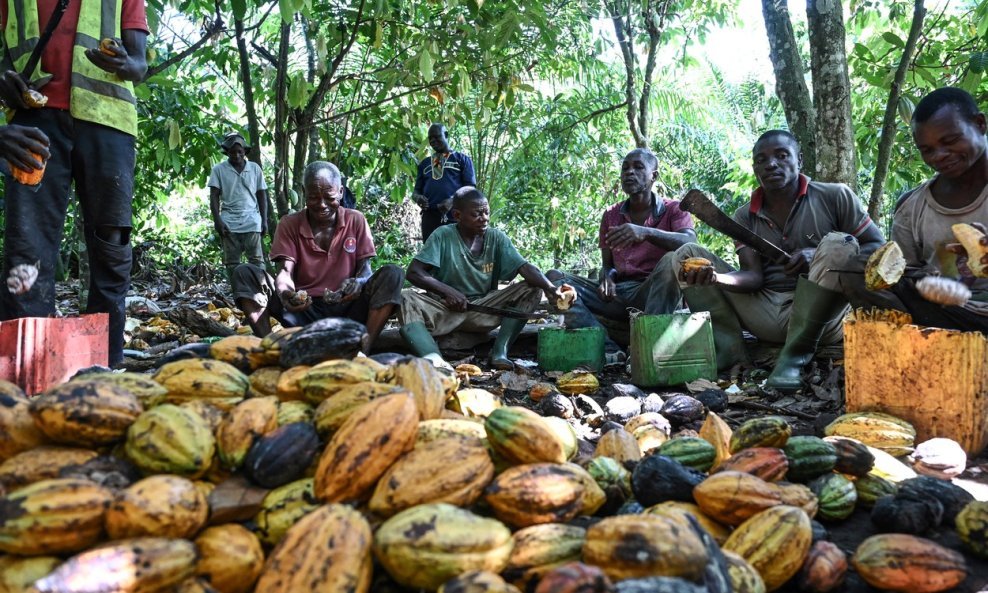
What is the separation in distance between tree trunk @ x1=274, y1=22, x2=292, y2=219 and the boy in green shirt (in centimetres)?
A: 126

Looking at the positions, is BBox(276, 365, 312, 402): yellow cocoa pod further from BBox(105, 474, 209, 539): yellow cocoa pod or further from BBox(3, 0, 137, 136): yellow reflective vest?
BBox(3, 0, 137, 136): yellow reflective vest

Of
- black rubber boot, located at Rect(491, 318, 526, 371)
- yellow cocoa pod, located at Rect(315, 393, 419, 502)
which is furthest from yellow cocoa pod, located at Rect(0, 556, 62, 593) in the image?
black rubber boot, located at Rect(491, 318, 526, 371)

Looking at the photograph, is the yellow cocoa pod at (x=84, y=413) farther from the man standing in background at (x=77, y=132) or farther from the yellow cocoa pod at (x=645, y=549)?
the man standing in background at (x=77, y=132)

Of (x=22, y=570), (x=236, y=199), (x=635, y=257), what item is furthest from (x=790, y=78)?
(x=236, y=199)

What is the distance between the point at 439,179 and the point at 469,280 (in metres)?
2.33

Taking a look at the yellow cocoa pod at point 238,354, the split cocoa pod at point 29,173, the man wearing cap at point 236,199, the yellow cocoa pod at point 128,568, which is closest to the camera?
the yellow cocoa pod at point 128,568

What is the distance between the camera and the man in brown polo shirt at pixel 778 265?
387 centimetres

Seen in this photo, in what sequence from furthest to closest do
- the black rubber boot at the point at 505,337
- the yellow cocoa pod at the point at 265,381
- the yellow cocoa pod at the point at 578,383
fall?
1. the black rubber boot at the point at 505,337
2. the yellow cocoa pod at the point at 578,383
3. the yellow cocoa pod at the point at 265,381

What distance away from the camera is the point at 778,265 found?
13.7 ft

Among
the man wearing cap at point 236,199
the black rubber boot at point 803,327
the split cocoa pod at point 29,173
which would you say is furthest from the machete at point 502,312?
the man wearing cap at point 236,199

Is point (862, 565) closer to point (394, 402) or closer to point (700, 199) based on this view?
point (394, 402)

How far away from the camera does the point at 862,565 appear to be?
158 cm

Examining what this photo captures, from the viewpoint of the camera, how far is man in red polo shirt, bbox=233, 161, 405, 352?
436 cm

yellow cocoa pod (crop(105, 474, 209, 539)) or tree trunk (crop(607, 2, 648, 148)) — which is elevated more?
tree trunk (crop(607, 2, 648, 148))
